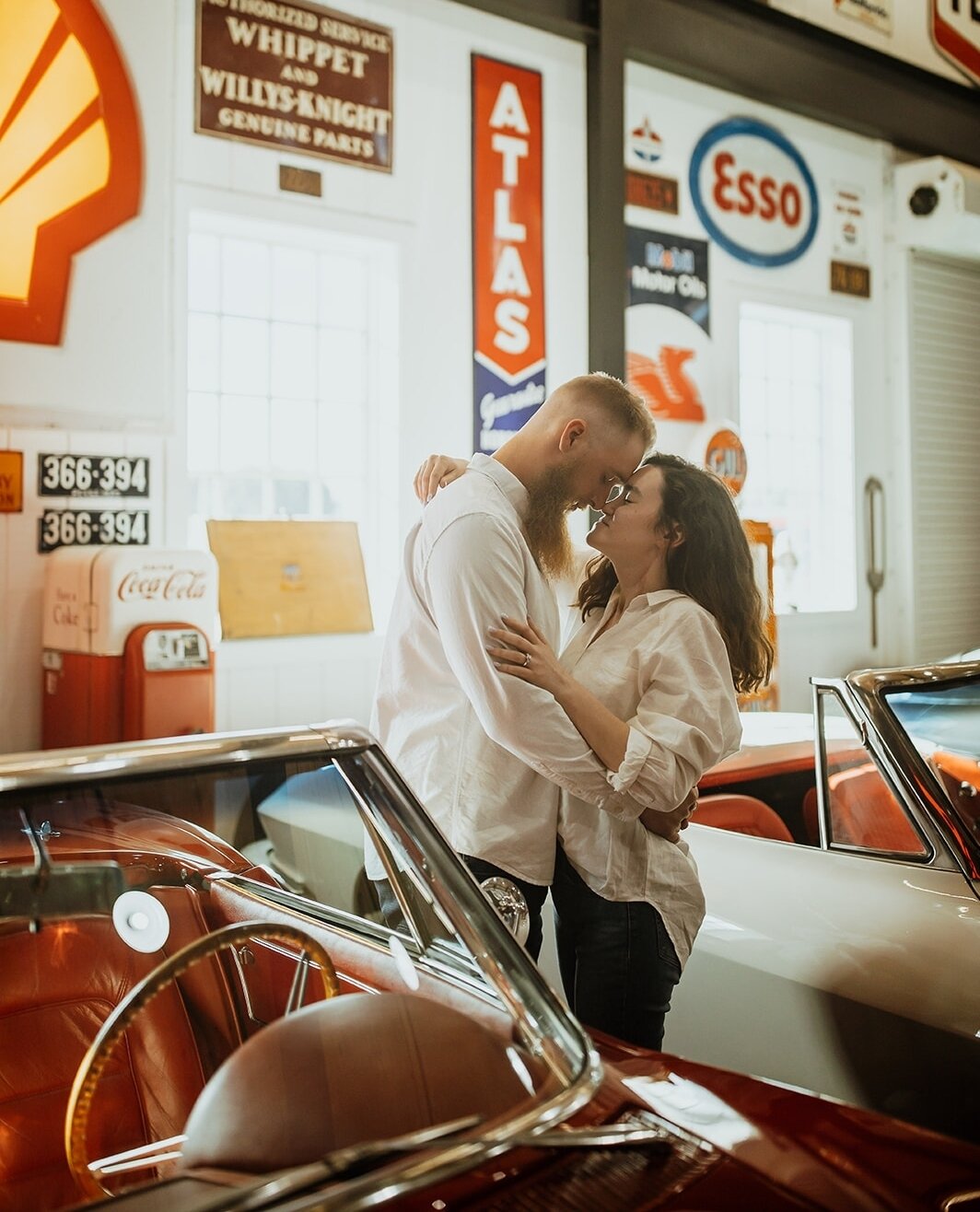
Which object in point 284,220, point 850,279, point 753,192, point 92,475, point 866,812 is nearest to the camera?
point 866,812

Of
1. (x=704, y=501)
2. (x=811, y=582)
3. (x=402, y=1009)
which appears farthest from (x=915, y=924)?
(x=811, y=582)

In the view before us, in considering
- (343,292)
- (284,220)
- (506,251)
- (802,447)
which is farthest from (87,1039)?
(802,447)

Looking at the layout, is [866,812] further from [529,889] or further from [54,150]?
[54,150]

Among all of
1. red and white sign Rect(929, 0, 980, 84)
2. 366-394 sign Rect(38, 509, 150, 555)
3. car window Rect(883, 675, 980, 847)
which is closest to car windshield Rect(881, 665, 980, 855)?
car window Rect(883, 675, 980, 847)

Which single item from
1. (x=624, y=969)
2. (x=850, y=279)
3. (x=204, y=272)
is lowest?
(x=624, y=969)

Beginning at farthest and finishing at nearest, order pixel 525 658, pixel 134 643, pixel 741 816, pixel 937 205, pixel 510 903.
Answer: pixel 937 205, pixel 134 643, pixel 741 816, pixel 525 658, pixel 510 903

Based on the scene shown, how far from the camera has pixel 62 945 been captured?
4.12ft

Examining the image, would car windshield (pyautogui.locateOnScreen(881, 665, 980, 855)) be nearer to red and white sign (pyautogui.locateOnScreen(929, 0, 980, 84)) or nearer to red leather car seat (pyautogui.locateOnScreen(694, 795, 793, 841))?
red leather car seat (pyautogui.locateOnScreen(694, 795, 793, 841))

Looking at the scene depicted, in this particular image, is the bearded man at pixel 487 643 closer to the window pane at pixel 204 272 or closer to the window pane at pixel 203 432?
the window pane at pixel 203 432

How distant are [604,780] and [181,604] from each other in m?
2.78

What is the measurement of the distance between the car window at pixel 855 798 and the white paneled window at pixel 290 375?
354 centimetres

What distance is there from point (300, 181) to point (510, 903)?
4.63 meters

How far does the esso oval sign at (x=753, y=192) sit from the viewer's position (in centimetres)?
704

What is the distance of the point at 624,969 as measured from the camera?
1858 mm
